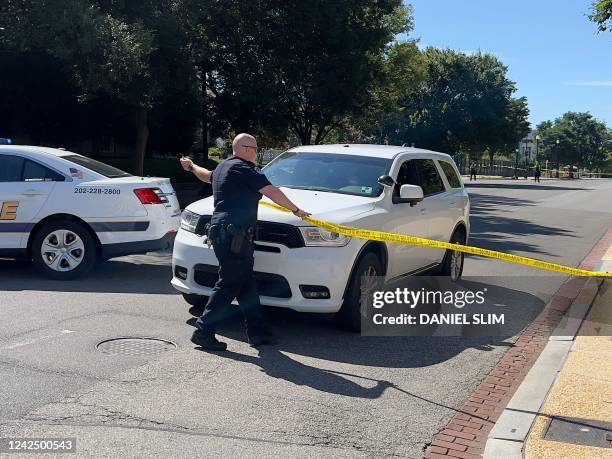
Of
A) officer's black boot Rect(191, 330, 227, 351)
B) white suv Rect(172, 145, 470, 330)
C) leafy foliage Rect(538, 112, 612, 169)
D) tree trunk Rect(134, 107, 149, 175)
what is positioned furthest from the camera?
leafy foliage Rect(538, 112, 612, 169)

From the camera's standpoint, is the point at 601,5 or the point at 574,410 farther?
the point at 601,5

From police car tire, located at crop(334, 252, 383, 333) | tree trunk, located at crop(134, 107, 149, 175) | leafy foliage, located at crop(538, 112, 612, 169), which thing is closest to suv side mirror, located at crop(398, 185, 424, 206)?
police car tire, located at crop(334, 252, 383, 333)

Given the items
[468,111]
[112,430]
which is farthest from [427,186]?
[468,111]

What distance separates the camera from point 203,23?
84.5 ft

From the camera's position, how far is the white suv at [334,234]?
6.70 m

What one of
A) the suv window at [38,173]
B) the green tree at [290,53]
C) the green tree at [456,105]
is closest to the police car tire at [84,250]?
the suv window at [38,173]

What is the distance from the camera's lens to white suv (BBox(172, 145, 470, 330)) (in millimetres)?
6695

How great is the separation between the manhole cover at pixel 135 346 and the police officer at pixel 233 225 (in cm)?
28

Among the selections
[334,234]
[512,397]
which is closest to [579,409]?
[512,397]

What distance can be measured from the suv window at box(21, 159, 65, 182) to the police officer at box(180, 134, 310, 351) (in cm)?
384

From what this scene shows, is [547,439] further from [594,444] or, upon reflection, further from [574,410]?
[574,410]

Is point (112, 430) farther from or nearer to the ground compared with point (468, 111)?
nearer to the ground

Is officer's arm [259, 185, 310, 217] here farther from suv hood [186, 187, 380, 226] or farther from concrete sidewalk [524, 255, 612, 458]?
concrete sidewalk [524, 255, 612, 458]

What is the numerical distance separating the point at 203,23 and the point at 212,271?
67.1 feet
